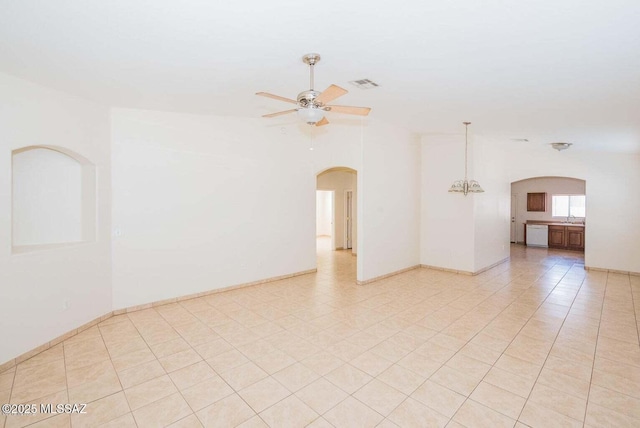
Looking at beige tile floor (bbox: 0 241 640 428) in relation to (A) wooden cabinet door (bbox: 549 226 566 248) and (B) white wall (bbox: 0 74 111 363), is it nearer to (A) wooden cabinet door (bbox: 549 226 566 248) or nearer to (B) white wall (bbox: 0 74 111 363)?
(B) white wall (bbox: 0 74 111 363)

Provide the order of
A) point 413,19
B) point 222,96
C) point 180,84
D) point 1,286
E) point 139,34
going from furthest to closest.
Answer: point 222,96 < point 180,84 < point 1,286 < point 139,34 < point 413,19

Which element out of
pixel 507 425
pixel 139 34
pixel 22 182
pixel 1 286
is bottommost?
pixel 507 425

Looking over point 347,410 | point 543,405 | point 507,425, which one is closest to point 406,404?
point 347,410

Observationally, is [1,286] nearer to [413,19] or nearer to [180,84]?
[180,84]

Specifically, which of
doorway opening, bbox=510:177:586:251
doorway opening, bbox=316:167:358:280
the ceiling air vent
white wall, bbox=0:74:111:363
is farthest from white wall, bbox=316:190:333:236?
the ceiling air vent

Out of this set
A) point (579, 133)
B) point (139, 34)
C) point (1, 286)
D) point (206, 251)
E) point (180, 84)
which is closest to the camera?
point (139, 34)

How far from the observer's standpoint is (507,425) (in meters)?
2.33

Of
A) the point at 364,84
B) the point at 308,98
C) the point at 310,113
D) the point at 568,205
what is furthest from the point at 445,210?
the point at 568,205

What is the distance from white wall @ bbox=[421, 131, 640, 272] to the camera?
6.99 meters

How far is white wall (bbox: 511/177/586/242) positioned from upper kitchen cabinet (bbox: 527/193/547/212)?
3.9 inches

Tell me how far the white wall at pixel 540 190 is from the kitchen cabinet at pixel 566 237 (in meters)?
0.67

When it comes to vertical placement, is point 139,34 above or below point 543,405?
above

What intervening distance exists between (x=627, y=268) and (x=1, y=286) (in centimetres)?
1098

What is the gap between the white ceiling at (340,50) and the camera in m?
2.18
